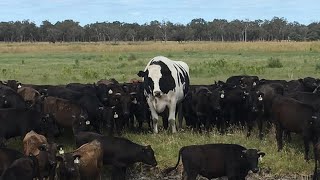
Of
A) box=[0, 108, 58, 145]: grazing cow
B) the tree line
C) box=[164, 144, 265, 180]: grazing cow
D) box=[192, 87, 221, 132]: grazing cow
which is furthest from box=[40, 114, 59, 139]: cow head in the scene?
the tree line

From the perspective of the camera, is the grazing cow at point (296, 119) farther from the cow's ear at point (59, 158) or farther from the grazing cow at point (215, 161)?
the cow's ear at point (59, 158)

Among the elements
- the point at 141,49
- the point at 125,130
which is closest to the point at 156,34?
the point at 141,49

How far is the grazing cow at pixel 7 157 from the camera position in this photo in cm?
902

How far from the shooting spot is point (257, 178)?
10523 mm

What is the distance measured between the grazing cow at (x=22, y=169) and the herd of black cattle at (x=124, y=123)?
0.05 ft

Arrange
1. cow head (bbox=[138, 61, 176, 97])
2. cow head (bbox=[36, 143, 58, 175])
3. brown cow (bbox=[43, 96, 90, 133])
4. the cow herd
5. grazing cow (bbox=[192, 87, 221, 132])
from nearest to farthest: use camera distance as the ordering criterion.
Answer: cow head (bbox=[36, 143, 58, 175]) → the cow herd → brown cow (bbox=[43, 96, 90, 133]) → grazing cow (bbox=[192, 87, 221, 132]) → cow head (bbox=[138, 61, 176, 97])

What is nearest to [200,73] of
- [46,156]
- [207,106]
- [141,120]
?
[141,120]

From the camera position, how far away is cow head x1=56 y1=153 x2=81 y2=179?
8.97 metres

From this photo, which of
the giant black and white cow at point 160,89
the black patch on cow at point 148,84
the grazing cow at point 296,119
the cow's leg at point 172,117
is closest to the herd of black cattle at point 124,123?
the grazing cow at point 296,119

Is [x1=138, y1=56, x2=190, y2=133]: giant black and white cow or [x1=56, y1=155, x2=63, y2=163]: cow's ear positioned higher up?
[x1=138, y1=56, x2=190, y2=133]: giant black and white cow

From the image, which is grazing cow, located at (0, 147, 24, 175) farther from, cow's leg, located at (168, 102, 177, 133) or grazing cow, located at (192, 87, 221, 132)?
grazing cow, located at (192, 87, 221, 132)

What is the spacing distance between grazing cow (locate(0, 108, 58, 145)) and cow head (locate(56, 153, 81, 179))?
2536 mm

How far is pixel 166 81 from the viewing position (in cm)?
1423

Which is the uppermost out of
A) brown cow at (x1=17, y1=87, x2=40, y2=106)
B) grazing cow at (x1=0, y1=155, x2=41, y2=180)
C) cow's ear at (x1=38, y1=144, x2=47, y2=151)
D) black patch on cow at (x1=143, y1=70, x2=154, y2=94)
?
black patch on cow at (x1=143, y1=70, x2=154, y2=94)
